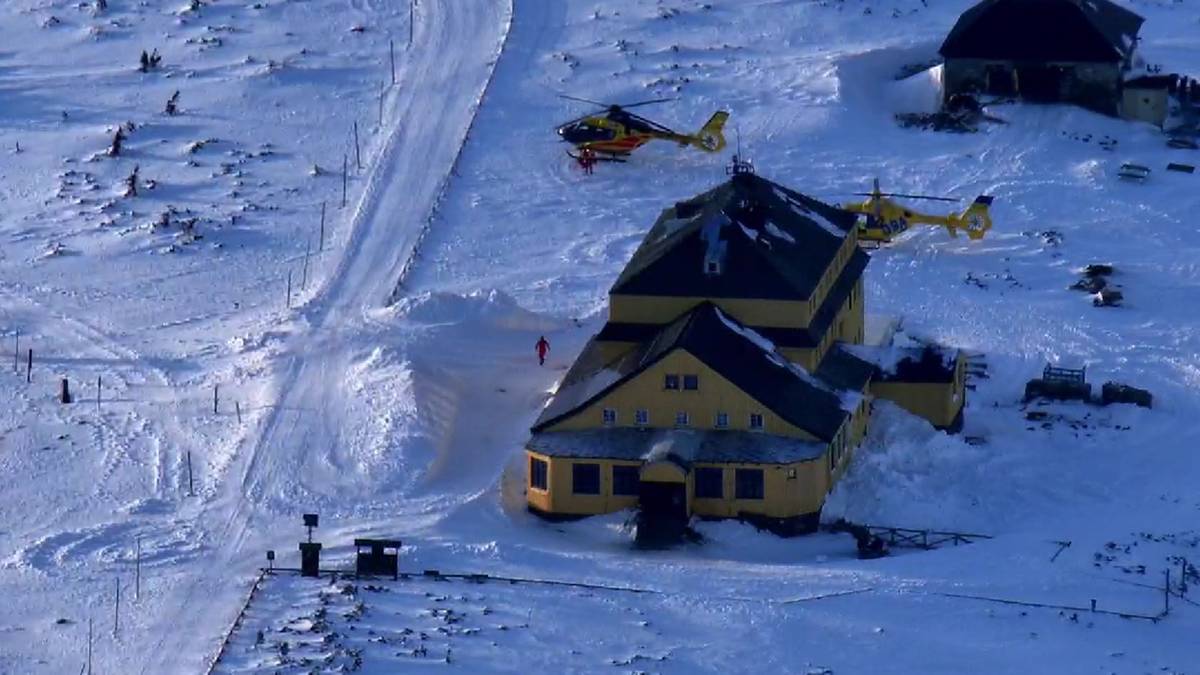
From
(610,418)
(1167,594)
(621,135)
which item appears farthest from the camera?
(621,135)

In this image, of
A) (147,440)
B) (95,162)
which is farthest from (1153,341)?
(95,162)

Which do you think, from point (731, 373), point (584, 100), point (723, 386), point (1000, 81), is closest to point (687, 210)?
point (731, 373)

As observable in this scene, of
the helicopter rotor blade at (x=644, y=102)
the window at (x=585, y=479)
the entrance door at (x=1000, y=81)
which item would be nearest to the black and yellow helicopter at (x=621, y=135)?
the helicopter rotor blade at (x=644, y=102)

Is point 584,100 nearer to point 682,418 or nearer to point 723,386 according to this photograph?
point 682,418

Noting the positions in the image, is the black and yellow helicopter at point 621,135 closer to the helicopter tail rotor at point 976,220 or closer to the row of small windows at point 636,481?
the helicopter tail rotor at point 976,220

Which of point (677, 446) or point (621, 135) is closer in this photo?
point (677, 446)
